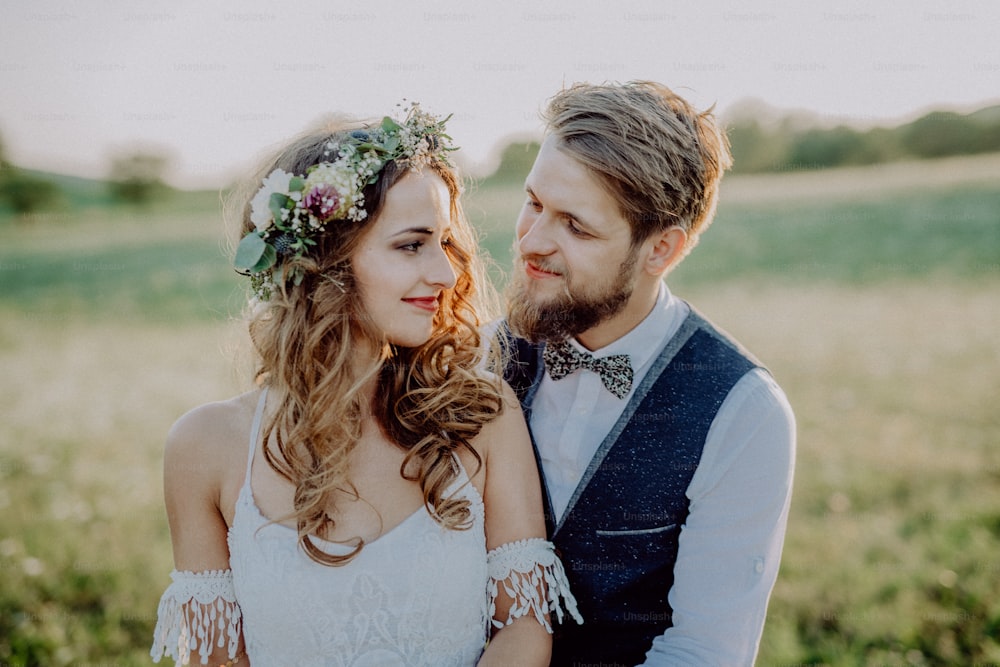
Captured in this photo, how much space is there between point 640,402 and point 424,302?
0.82m

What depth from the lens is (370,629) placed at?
2.17 metres

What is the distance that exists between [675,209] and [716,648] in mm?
1522

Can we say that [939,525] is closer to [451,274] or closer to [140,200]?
[451,274]

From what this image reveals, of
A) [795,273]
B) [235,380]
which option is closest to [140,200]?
[795,273]

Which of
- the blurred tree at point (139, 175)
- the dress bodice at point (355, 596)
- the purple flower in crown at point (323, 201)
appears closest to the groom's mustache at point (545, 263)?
the purple flower in crown at point (323, 201)

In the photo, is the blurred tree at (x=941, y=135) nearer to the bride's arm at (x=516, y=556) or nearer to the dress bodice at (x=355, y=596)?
the bride's arm at (x=516, y=556)

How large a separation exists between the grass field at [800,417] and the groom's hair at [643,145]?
48 centimetres

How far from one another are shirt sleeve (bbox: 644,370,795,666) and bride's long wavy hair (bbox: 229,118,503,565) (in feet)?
2.49

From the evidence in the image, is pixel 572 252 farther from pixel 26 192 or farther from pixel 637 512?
pixel 26 192

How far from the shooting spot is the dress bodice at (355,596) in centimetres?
214

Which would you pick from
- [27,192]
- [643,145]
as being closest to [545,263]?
[643,145]

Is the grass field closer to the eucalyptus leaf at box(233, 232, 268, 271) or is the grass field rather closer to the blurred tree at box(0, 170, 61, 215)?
the eucalyptus leaf at box(233, 232, 268, 271)

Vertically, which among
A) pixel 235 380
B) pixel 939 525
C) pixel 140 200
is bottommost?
pixel 140 200

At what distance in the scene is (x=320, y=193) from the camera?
214 centimetres
